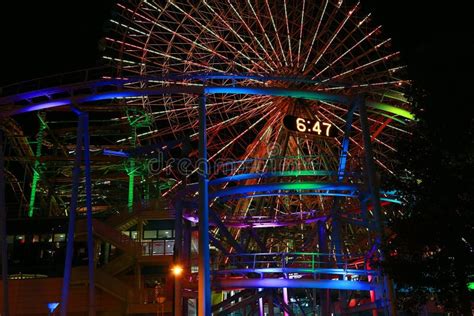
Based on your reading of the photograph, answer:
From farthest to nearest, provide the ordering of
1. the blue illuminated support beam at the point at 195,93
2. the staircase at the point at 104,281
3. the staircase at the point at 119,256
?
the staircase at the point at 119,256
the staircase at the point at 104,281
the blue illuminated support beam at the point at 195,93

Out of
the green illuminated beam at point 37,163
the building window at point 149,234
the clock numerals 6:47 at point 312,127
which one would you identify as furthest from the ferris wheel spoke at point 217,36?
the building window at point 149,234

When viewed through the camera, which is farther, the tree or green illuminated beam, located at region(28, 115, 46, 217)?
green illuminated beam, located at region(28, 115, 46, 217)

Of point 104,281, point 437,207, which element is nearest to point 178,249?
point 104,281

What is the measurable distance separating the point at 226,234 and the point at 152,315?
13848 mm

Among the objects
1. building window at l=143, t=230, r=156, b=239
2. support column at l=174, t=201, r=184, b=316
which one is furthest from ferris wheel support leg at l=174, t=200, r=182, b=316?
building window at l=143, t=230, r=156, b=239

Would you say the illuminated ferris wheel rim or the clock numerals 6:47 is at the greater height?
the illuminated ferris wheel rim

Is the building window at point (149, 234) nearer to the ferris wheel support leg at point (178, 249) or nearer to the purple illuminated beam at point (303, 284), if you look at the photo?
the ferris wheel support leg at point (178, 249)

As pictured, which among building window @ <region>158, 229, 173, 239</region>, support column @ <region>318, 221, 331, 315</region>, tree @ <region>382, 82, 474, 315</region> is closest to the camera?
tree @ <region>382, 82, 474, 315</region>

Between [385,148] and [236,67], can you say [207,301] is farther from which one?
[385,148]

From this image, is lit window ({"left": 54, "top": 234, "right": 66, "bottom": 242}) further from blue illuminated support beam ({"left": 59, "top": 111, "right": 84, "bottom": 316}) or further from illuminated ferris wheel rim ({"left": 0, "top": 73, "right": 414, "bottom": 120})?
illuminated ferris wheel rim ({"left": 0, "top": 73, "right": 414, "bottom": 120})

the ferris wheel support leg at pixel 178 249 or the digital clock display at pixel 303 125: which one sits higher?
the digital clock display at pixel 303 125

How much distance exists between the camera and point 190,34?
33.2 m

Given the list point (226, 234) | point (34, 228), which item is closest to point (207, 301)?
point (226, 234)

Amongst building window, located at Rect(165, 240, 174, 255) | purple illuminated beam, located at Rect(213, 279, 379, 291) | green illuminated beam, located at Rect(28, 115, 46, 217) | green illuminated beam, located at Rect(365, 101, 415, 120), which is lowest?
purple illuminated beam, located at Rect(213, 279, 379, 291)
